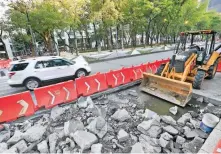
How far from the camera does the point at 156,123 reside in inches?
173

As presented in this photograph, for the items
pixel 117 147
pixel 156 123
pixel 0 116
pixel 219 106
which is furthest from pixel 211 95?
pixel 0 116

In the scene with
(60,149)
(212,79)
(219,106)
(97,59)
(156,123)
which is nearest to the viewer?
(60,149)

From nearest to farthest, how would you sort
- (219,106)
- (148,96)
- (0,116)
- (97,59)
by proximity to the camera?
(0,116)
(219,106)
(148,96)
(97,59)

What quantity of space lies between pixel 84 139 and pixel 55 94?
2.79 meters

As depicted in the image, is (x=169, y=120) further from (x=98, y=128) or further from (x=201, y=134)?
(x=98, y=128)

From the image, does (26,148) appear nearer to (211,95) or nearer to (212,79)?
(211,95)

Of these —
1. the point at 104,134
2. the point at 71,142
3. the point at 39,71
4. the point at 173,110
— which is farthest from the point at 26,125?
the point at 173,110

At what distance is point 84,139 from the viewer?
370cm

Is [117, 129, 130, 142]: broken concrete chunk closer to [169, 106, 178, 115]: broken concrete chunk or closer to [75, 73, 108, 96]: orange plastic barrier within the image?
[169, 106, 178, 115]: broken concrete chunk

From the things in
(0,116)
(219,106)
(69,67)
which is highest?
(69,67)

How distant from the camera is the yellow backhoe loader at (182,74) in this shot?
5983 mm

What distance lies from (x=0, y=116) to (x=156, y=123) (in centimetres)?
499

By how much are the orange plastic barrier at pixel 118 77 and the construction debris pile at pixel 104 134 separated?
248 centimetres

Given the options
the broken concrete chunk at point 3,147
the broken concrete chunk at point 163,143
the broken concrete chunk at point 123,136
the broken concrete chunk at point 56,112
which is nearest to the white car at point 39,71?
the broken concrete chunk at point 56,112
